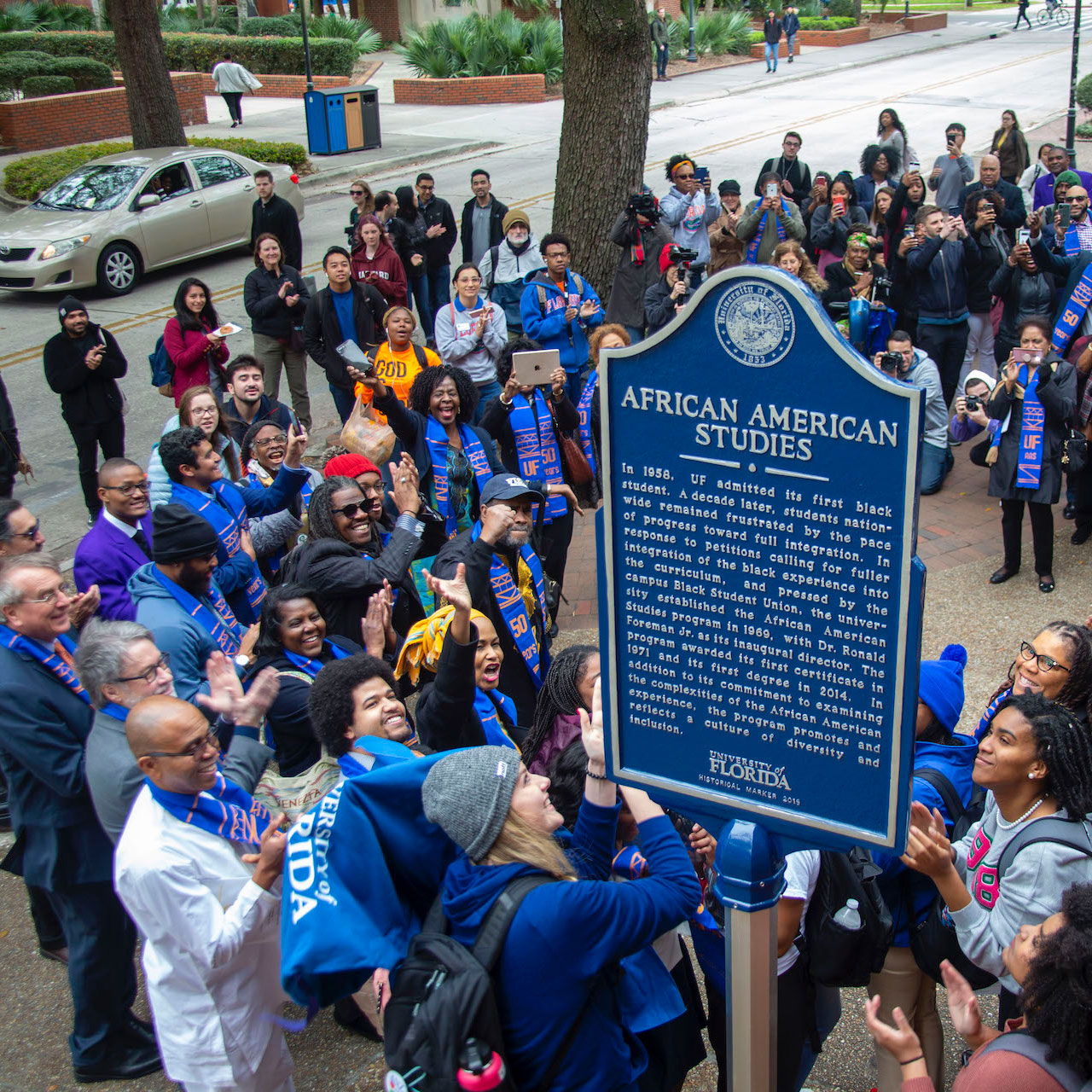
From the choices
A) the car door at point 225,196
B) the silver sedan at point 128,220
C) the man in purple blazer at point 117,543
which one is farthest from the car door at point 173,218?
the man in purple blazer at point 117,543

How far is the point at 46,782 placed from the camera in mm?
4062

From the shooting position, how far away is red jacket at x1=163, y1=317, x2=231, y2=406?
27.5 feet

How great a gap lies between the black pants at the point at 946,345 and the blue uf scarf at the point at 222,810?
748cm

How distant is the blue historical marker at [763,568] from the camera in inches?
103

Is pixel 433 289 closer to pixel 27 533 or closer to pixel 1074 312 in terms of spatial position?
pixel 1074 312

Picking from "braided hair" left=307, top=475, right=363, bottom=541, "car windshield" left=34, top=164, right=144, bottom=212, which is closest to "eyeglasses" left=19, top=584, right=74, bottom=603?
"braided hair" left=307, top=475, right=363, bottom=541

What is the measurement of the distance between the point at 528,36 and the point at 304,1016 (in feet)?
103

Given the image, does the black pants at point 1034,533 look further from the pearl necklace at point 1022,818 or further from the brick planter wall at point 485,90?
the brick planter wall at point 485,90

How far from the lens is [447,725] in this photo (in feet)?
13.3

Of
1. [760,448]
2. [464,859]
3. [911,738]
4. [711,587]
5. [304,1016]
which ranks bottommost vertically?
[304,1016]

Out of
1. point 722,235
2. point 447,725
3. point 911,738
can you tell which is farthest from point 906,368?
point 911,738

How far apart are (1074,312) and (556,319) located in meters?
3.74

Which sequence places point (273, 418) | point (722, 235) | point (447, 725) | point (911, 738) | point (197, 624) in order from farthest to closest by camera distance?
1. point (722, 235)
2. point (273, 418)
3. point (197, 624)
4. point (447, 725)
5. point (911, 738)

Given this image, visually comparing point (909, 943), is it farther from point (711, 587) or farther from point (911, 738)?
point (711, 587)
